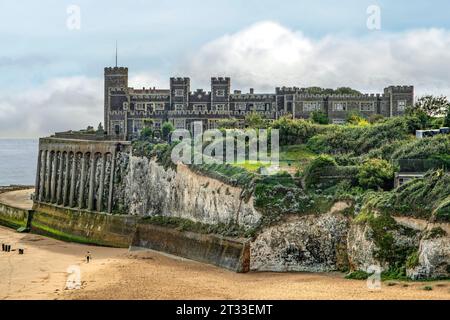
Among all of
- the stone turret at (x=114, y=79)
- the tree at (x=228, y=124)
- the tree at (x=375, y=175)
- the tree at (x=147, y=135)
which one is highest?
the stone turret at (x=114, y=79)

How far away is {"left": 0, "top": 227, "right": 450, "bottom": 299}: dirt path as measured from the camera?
163ft

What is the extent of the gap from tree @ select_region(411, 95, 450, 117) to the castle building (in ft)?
48.1

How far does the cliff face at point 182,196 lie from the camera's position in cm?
6197

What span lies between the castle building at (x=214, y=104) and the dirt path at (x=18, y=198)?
11.9 meters

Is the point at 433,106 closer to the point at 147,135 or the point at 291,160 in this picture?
the point at 291,160

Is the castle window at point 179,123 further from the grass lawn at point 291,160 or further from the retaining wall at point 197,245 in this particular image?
the retaining wall at point 197,245

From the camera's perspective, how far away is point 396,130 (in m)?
79.0

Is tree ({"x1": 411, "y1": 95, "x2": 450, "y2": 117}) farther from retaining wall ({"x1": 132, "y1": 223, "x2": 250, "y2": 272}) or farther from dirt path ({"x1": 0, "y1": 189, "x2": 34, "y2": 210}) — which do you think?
dirt path ({"x1": 0, "y1": 189, "x2": 34, "y2": 210})

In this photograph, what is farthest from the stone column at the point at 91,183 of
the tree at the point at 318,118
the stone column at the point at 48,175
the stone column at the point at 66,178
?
the tree at the point at 318,118

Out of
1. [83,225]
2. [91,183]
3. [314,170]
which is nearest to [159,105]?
[91,183]

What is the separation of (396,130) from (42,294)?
122 ft

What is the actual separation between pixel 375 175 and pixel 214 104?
49.4 meters

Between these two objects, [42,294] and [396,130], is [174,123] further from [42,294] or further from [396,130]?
[42,294]
